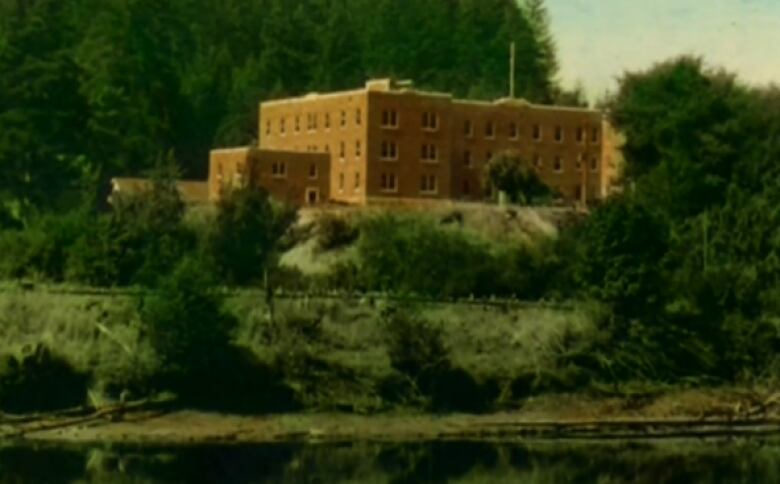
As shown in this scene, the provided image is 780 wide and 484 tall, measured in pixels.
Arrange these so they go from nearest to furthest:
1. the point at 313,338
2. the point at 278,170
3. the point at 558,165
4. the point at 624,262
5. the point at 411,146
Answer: the point at 313,338 → the point at 624,262 → the point at 278,170 → the point at 411,146 → the point at 558,165

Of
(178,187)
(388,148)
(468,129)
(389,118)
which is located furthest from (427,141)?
(178,187)

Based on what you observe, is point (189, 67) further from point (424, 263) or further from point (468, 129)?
point (424, 263)

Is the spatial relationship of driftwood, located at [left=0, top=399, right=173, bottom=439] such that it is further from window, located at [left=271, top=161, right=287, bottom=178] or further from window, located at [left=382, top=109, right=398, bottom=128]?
window, located at [left=382, top=109, right=398, bottom=128]

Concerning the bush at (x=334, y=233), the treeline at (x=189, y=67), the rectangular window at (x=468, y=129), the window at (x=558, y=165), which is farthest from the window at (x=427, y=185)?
the treeline at (x=189, y=67)

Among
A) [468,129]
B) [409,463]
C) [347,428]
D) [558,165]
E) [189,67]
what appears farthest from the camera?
[189,67]

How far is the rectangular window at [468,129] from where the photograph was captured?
316 ft

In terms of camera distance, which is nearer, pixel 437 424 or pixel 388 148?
pixel 437 424

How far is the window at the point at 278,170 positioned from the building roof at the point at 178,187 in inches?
106

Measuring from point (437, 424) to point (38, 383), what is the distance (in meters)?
10.5

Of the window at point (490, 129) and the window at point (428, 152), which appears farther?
the window at point (490, 129)

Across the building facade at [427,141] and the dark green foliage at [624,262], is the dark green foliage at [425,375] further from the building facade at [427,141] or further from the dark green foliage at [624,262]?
the building facade at [427,141]

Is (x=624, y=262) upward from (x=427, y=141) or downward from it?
downward

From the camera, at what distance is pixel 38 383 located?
6550 centimetres

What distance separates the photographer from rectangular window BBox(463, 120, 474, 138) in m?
96.2
